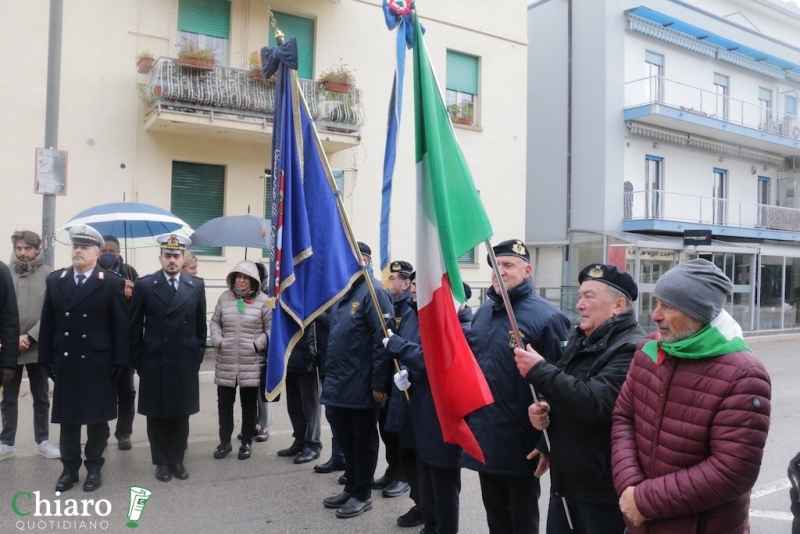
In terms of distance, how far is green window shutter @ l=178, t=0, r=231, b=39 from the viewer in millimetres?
13070

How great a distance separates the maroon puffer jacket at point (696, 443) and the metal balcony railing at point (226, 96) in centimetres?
998

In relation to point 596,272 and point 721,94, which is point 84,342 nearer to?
point 596,272

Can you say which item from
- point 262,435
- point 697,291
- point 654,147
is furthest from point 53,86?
point 654,147

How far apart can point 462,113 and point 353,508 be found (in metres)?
13.2

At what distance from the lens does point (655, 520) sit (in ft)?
8.55

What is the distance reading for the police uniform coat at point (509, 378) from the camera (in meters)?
3.57

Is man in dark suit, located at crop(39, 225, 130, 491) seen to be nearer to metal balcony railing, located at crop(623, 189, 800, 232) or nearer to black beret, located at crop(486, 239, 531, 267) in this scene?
black beret, located at crop(486, 239, 531, 267)

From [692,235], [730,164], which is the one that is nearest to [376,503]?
[692,235]

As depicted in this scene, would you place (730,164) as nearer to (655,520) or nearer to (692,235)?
(692,235)

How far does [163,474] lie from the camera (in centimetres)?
580

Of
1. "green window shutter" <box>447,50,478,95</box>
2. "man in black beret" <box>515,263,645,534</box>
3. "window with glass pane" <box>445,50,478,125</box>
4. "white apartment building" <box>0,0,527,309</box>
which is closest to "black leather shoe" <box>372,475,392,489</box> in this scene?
"man in black beret" <box>515,263,645,534</box>

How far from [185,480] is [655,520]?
4452 mm

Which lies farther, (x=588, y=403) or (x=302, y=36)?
(x=302, y=36)

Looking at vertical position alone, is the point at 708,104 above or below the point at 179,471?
above
